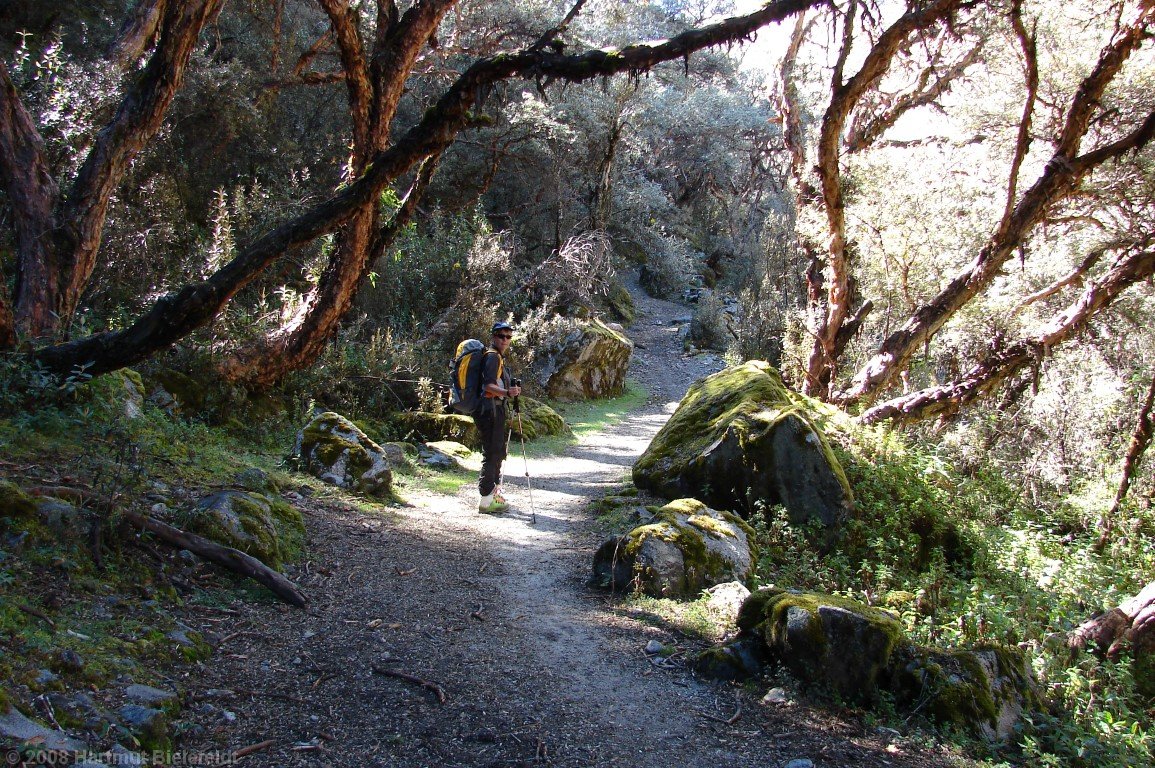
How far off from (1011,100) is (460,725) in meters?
12.8

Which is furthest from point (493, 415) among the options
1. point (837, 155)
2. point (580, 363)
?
point (580, 363)

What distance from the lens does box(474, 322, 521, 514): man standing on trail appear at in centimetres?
785

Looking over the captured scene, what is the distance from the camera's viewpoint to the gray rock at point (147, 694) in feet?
9.86

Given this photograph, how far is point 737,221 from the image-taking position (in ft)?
121

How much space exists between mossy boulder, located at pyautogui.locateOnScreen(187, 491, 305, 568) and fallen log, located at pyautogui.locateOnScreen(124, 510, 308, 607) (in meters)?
0.17

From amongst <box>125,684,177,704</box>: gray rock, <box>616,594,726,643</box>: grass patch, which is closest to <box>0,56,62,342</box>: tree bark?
<box>125,684,177,704</box>: gray rock

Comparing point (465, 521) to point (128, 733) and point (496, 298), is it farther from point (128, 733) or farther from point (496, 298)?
point (496, 298)

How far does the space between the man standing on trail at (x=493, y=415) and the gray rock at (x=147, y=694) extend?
4.82 meters

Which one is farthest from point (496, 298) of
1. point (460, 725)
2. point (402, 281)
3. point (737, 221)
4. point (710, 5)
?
point (710, 5)

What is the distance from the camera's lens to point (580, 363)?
17.7 m

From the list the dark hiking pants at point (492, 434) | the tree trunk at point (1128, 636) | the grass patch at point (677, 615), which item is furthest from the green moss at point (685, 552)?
the tree trunk at point (1128, 636)

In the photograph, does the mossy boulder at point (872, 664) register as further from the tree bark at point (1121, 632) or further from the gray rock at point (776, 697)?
the tree bark at point (1121, 632)

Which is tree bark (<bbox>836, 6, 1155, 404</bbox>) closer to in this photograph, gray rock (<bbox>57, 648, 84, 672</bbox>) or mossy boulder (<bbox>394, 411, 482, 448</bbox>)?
mossy boulder (<bbox>394, 411, 482, 448</bbox>)

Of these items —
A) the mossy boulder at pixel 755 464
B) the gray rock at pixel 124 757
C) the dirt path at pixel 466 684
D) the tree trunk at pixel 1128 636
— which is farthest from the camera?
the mossy boulder at pixel 755 464
